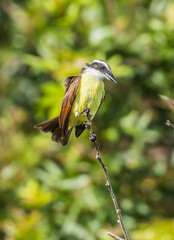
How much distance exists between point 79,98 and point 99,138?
7.70 feet

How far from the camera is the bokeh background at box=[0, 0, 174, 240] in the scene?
195 inches

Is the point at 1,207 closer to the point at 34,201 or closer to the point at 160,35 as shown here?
the point at 34,201

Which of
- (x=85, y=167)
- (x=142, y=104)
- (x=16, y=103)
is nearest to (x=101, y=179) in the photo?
(x=85, y=167)

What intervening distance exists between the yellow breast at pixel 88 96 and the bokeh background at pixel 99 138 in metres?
1.99

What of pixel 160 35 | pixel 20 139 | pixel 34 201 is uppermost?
pixel 160 35

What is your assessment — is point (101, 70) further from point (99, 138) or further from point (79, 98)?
point (99, 138)

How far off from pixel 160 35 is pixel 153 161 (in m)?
1.30

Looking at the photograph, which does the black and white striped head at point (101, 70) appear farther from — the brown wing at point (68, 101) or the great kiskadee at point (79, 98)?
the brown wing at point (68, 101)

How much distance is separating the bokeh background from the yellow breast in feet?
6.54

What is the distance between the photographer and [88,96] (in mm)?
2635

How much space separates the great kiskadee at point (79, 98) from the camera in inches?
103

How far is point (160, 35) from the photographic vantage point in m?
5.19

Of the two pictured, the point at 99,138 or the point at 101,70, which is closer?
the point at 101,70

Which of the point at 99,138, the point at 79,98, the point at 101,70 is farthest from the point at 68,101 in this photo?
the point at 99,138
